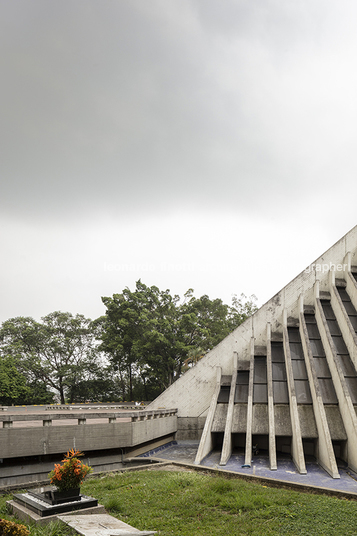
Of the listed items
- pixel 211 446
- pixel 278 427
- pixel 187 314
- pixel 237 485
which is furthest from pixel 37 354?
pixel 237 485

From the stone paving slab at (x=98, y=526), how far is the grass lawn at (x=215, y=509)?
27 cm

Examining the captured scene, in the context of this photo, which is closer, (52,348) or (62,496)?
(62,496)

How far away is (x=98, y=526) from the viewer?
5.33 meters

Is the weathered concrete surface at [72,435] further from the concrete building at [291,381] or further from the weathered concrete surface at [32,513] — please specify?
the weathered concrete surface at [32,513]

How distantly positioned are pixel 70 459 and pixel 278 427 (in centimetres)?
986

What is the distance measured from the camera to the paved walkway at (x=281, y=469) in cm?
1048

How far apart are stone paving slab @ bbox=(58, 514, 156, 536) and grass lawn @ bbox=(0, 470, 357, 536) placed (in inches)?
10.6

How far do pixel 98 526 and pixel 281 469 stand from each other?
890cm

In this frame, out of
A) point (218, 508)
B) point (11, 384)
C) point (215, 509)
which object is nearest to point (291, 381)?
point (218, 508)

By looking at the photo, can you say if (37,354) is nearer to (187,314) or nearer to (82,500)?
(187,314)

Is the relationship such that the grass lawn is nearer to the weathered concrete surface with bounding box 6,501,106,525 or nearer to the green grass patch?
the green grass patch

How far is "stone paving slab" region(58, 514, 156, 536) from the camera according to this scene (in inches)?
192

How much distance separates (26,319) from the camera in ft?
138

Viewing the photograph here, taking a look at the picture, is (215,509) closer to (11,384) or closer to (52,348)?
(11,384)
